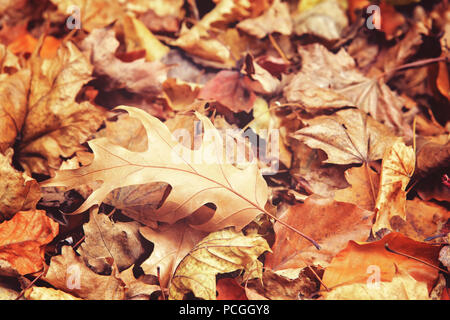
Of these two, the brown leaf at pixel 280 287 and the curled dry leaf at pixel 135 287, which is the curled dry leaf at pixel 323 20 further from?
the curled dry leaf at pixel 135 287

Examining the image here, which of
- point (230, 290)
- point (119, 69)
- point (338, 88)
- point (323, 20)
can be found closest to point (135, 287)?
point (230, 290)

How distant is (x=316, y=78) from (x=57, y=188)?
90cm

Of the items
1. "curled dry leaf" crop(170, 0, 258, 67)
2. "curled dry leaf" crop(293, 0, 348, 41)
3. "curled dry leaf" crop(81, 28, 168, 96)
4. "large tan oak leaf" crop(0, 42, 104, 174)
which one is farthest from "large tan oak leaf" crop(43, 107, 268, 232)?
"curled dry leaf" crop(293, 0, 348, 41)

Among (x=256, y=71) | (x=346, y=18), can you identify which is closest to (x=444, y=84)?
(x=346, y=18)

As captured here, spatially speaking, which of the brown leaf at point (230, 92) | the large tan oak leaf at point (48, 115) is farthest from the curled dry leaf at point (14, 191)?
the brown leaf at point (230, 92)

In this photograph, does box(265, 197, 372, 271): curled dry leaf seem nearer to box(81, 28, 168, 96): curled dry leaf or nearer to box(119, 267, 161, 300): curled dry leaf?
box(119, 267, 161, 300): curled dry leaf

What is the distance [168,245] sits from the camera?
3.04 feet

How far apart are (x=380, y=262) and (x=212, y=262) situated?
410mm

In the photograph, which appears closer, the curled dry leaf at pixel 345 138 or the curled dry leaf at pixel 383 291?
the curled dry leaf at pixel 383 291

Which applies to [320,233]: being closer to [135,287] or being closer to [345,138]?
[345,138]

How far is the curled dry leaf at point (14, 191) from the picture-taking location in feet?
3.04

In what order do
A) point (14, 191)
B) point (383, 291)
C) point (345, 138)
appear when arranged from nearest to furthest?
point (383, 291) < point (14, 191) < point (345, 138)

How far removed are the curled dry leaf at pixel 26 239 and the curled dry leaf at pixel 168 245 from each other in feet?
0.81
